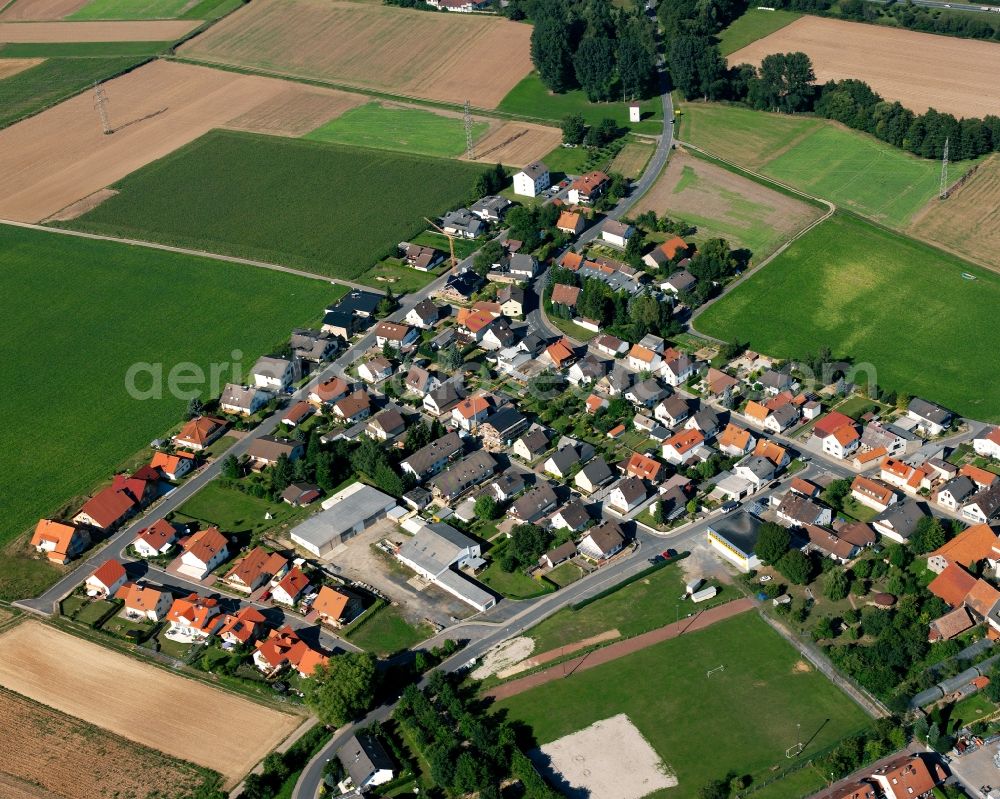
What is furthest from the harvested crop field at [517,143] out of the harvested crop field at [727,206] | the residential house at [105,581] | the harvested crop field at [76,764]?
the harvested crop field at [76,764]

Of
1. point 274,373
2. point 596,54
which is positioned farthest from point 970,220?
point 274,373

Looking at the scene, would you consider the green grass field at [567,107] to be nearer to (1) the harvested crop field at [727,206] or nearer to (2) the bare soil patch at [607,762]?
(1) the harvested crop field at [727,206]

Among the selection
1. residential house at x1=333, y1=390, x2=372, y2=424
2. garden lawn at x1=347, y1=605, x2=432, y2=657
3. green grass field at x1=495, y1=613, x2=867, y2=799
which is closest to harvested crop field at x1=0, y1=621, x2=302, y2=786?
garden lawn at x1=347, y1=605, x2=432, y2=657

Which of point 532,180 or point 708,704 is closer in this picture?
point 708,704

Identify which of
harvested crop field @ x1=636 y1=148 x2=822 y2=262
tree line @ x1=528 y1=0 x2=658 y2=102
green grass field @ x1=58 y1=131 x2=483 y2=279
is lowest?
harvested crop field @ x1=636 y1=148 x2=822 y2=262

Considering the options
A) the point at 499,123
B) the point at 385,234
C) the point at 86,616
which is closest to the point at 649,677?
the point at 86,616

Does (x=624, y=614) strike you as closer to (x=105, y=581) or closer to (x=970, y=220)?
(x=105, y=581)

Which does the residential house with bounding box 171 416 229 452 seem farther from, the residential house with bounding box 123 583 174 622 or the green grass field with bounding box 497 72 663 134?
the green grass field with bounding box 497 72 663 134

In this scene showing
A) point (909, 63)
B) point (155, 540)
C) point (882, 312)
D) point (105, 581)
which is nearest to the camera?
point (105, 581)
